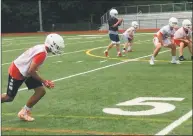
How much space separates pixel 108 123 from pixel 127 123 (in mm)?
305

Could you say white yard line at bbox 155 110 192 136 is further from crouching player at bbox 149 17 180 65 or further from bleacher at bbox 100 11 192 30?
bleacher at bbox 100 11 192 30

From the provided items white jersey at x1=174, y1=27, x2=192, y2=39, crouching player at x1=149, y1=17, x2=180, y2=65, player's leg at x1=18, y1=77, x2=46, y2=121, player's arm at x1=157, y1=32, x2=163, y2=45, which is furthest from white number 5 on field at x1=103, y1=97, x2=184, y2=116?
white jersey at x1=174, y1=27, x2=192, y2=39

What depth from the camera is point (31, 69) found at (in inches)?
303

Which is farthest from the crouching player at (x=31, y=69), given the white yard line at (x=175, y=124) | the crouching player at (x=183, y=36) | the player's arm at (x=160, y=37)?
the crouching player at (x=183, y=36)

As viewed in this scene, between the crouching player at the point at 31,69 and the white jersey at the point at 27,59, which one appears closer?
the crouching player at the point at 31,69

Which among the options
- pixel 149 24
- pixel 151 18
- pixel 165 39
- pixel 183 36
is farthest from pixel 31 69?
pixel 151 18

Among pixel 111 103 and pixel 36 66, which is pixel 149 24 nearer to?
pixel 111 103

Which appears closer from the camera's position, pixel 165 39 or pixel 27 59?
pixel 27 59

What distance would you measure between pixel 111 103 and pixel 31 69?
220cm

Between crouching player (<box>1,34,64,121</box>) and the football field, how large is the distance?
398 mm

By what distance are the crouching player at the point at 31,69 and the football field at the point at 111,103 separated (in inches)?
15.7

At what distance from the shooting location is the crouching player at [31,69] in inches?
305

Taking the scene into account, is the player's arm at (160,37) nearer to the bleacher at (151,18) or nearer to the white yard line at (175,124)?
the white yard line at (175,124)

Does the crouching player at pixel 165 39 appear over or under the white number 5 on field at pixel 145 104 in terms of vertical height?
over
